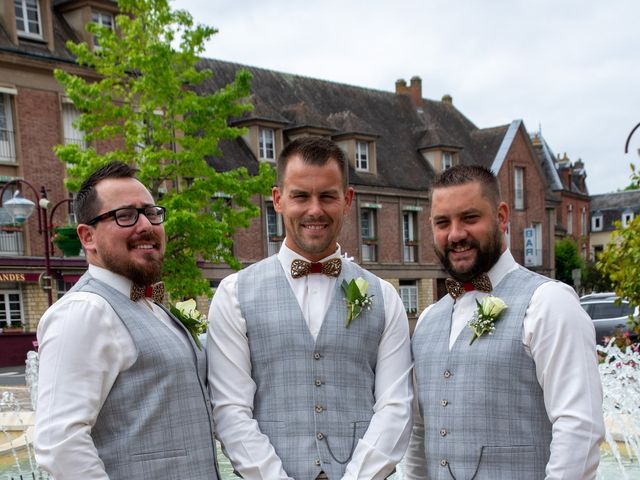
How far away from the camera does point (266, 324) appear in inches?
131

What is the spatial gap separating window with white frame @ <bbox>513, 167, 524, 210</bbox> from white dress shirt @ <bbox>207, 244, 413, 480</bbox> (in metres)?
33.3

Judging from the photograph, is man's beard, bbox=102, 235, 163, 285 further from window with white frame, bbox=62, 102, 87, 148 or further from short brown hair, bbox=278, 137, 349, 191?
window with white frame, bbox=62, 102, 87, 148

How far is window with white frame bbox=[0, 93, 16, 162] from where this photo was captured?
20.5 m

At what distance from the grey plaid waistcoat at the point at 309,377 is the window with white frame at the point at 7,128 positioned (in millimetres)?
19422

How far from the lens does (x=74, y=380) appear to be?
107 inches

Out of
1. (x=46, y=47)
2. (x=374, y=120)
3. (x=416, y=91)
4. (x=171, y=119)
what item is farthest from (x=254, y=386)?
(x=416, y=91)

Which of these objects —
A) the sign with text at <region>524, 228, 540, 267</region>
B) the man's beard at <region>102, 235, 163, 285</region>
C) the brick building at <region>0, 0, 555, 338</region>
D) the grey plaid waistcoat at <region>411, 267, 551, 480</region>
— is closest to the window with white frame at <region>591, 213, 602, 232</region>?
the brick building at <region>0, 0, 555, 338</region>

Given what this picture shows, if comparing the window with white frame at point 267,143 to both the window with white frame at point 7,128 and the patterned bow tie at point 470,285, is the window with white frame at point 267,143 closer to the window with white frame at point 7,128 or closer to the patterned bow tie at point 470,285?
the window with white frame at point 7,128

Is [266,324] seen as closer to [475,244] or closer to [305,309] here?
[305,309]

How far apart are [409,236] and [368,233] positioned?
2.49m

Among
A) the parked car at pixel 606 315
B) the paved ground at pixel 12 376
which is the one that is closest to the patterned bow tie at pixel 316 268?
the paved ground at pixel 12 376

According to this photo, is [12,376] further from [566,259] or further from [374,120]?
[566,259]

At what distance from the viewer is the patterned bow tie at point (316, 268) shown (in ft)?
11.4

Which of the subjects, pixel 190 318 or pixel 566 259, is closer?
pixel 190 318
